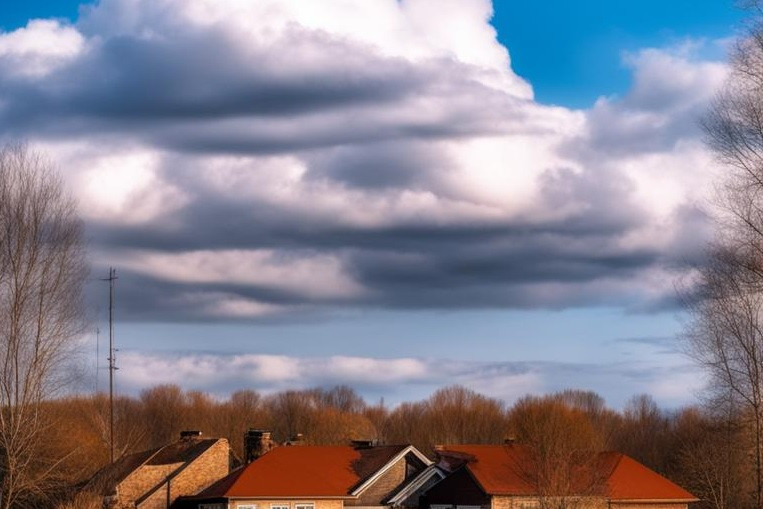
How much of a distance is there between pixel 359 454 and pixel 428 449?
38595mm

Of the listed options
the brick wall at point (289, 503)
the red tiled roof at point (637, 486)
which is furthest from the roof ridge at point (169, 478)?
the red tiled roof at point (637, 486)

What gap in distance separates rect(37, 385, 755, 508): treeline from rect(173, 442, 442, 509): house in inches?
290

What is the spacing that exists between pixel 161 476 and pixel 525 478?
1865 centimetres

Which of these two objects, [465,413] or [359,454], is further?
[465,413]

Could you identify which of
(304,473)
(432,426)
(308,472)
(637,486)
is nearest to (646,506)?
(637,486)

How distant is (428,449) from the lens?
346 ft

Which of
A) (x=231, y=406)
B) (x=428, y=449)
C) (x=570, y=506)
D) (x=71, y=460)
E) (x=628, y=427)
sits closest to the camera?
(x=570, y=506)

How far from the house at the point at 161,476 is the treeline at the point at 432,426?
9.73 ft

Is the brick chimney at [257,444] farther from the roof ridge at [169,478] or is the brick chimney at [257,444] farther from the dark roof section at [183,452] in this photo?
the roof ridge at [169,478]

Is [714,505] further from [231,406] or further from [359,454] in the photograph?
[231,406]

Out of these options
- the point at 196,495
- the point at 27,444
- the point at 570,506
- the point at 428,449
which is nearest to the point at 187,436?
the point at 196,495

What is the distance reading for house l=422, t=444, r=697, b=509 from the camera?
195 ft

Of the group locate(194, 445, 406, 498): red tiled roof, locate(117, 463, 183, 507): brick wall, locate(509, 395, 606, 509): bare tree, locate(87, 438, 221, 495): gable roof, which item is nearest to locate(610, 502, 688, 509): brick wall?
locate(509, 395, 606, 509): bare tree

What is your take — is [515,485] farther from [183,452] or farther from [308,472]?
[183,452]
